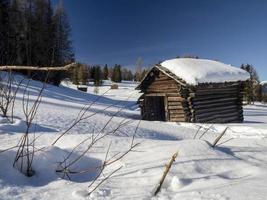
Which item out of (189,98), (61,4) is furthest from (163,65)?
(61,4)

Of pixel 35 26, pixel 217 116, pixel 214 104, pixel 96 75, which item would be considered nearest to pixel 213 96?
pixel 214 104

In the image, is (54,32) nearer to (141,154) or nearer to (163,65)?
(163,65)

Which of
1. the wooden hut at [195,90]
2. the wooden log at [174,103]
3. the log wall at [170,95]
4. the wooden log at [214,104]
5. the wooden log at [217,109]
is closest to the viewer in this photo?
the wooden hut at [195,90]

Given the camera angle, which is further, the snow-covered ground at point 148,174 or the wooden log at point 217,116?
the wooden log at point 217,116

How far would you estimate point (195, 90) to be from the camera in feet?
50.5

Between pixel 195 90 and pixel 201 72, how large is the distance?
1.02 metres

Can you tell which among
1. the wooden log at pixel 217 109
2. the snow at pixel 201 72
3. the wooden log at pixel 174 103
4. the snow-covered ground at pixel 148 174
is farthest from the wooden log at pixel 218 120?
the snow-covered ground at pixel 148 174

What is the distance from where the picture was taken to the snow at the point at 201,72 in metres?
15.3

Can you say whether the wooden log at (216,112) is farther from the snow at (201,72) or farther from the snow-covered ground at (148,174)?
the snow-covered ground at (148,174)

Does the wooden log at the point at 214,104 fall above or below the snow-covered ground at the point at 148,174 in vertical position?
below

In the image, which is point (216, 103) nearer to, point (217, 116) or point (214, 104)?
point (214, 104)

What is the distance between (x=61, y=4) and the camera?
4041cm

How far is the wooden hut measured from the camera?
15602 millimetres

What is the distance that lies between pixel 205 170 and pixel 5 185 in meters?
1.81
